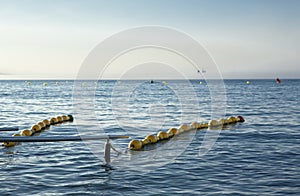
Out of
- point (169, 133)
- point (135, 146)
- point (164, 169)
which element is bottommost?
point (164, 169)

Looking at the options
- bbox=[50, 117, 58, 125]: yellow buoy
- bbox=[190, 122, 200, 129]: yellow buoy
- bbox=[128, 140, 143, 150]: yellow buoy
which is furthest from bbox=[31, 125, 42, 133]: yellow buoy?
bbox=[190, 122, 200, 129]: yellow buoy

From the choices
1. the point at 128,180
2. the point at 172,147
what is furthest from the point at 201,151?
the point at 128,180

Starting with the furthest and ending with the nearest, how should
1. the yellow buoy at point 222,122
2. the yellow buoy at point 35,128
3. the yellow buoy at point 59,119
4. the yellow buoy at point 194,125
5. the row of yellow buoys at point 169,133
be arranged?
the yellow buoy at point 59,119 → the yellow buoy at point 222,122 → the yellow buoy at point 194,125 → the yellow buoy at point 35,128 → the row of yellow buoys at point 169,133

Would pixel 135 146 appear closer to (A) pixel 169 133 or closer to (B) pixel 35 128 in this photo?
(A) pixel 169 133

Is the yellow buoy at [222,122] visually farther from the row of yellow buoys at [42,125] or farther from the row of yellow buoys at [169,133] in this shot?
the row of yellow buoys at [42,125]

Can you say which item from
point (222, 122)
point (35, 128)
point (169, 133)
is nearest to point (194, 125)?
point (222, 122)

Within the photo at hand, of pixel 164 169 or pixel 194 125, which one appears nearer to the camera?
pixel 164 169

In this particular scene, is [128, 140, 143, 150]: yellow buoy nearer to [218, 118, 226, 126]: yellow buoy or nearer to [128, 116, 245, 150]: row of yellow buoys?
[128, 116, 245, 150]: row of yellow buoys

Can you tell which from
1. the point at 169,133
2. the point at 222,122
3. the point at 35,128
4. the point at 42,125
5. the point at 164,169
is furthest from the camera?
the point at 222,122

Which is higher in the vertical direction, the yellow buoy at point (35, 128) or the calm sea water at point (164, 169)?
the yellow buoy at point (35, 128)

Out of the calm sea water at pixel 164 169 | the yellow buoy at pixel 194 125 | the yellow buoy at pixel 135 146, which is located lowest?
the calm sea water at pixel 164 169

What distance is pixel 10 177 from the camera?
14.1 m

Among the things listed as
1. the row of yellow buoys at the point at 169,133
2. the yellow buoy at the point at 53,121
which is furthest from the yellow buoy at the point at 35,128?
the row of yellow buoys at the point at 169,133

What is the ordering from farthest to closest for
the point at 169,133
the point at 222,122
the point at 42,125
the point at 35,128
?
the point at 222,122, the point at 42,125, the point at 35,128, the point at 169,133
